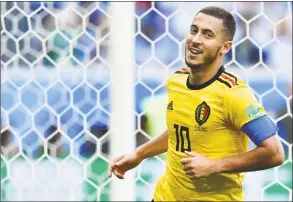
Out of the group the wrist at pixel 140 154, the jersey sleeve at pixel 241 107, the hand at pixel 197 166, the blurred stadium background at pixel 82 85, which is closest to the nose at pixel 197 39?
the jersey sleeve at pixel 241 107

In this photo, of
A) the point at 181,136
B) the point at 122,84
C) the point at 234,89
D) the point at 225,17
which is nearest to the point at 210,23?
the point at 225,17

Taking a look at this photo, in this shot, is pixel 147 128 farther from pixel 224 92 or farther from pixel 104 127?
pixel 224 92

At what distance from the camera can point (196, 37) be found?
1.45 m

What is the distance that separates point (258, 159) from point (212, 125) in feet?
0.43

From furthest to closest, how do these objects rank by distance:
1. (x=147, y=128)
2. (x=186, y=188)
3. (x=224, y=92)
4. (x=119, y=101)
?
(x=147, y=128) → (x=119, y=101) → (x=186, y=188) → (x=224, y=92)

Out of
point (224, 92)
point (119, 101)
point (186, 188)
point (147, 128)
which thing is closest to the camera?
point (224, 92)

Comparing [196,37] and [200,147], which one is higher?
[196,37]

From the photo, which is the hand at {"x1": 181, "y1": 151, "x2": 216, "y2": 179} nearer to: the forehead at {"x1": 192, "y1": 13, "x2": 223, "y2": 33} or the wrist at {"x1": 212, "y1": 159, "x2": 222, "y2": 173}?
the wrist at {"x1": 212, "y1": 159, "x2": 222, "y2": 173}

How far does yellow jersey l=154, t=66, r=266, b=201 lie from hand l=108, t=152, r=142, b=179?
0.34ft

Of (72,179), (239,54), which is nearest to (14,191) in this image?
(72,179)

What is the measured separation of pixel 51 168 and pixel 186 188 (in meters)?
1.41

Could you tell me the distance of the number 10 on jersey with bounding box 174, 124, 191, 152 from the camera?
4.94 ft

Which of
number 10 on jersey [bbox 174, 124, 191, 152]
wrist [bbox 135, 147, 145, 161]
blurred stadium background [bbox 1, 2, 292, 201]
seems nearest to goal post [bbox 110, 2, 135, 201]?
blurred stadium background [bbox 1, 2, 292, 201]

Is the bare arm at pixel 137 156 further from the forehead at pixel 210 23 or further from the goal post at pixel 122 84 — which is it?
the goal post at pixel 122 84
